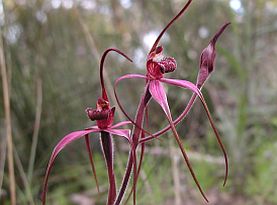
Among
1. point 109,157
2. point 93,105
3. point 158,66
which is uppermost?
point 158,66

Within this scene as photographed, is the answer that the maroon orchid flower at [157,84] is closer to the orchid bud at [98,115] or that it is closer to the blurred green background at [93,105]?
the orchid bud at [98,115]

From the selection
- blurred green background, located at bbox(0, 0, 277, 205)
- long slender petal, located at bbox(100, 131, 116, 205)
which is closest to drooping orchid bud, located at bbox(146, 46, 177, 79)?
long slender petal, located at bbox(100, 131, 116, 205)

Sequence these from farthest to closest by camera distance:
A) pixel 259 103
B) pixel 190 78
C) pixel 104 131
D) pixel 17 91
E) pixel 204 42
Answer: pixel 204 42 → pixel 259 103 → pixel 17 91 → pixel 190 78 → pixel 104 131

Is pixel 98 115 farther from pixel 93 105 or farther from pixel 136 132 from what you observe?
pixel 93 105

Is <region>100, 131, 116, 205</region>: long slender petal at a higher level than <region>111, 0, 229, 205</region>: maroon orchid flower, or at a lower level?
lower

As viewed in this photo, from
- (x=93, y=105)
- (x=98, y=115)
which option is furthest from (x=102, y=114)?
(x=93, y=105)

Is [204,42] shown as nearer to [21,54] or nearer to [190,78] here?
[21,54]

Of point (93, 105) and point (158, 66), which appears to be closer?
point (158, 66)

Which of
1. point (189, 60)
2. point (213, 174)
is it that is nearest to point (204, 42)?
point (189, 60)

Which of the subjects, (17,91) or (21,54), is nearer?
(17,91)

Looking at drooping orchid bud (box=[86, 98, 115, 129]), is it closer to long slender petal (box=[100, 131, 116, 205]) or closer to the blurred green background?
long slender petal (box=[100, 131, 116, 205])

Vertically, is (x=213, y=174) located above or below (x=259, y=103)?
below
